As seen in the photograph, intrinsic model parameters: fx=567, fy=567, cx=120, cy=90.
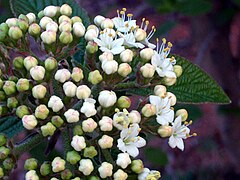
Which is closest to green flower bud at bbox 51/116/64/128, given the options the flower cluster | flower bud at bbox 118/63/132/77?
the flower cluster

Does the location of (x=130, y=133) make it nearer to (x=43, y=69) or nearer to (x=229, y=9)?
(x=43, y=69)

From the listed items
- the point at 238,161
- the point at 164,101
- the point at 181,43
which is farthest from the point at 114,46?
the point at 181,43

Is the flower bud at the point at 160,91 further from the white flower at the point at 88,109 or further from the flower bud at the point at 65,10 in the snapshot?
the flower bud at the point at 65,10

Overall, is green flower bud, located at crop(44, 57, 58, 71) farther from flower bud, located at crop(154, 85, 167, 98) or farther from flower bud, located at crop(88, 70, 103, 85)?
flower bud, located at crop(154, 85, 167, 98)

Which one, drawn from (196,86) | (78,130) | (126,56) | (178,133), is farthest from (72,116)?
(196,86)

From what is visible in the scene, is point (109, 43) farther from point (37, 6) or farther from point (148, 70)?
point (37, 6)

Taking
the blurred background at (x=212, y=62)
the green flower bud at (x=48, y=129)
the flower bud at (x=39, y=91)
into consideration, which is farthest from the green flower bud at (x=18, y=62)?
the blurred background at (x=212, y=62)
